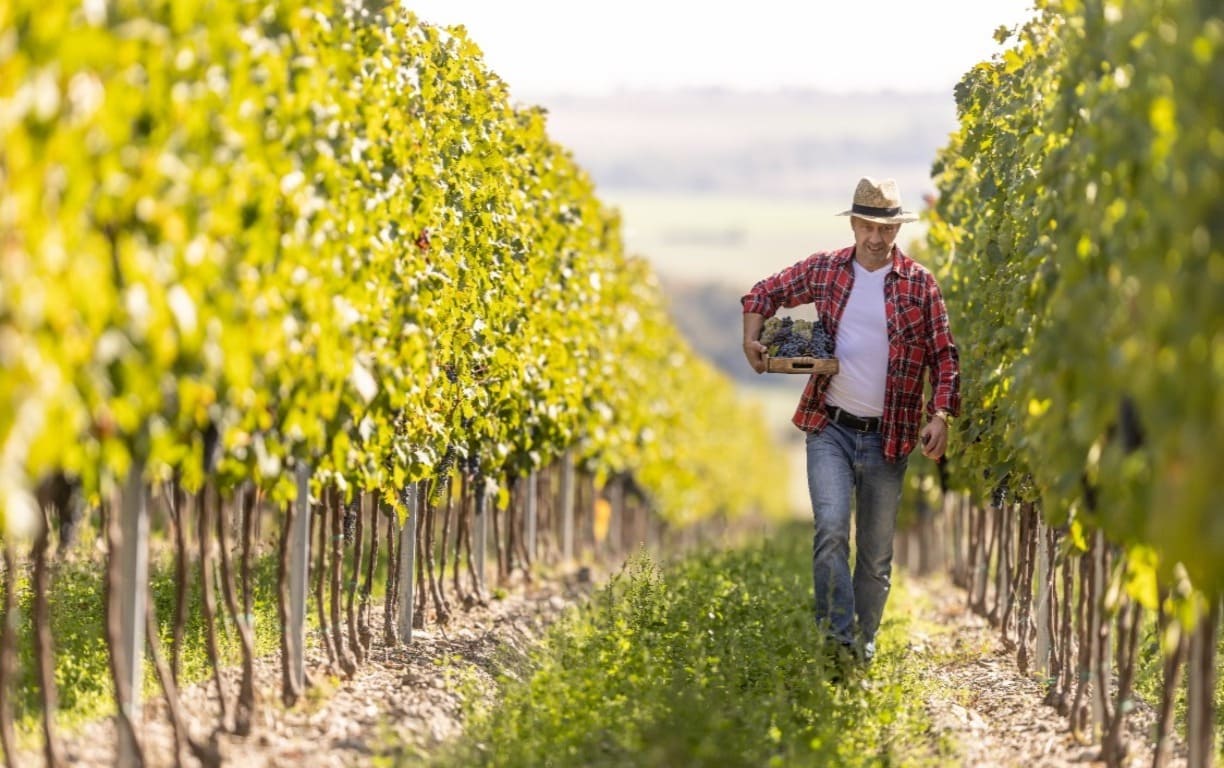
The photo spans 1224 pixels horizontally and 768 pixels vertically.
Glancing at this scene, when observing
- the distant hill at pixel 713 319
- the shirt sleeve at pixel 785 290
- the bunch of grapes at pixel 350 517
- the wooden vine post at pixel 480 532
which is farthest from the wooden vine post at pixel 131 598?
the distant hill at pixel 713 319

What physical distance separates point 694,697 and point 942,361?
2.20 m

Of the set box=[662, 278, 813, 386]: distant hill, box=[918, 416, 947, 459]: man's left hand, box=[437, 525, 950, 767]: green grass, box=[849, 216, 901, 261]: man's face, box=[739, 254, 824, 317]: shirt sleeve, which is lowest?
box=[437, 525, 950, 767]: green grass

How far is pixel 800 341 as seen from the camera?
7324 mm

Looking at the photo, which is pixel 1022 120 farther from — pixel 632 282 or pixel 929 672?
pixel 632 282

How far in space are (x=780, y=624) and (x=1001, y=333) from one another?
193cm

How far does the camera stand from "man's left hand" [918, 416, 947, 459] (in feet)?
23.1

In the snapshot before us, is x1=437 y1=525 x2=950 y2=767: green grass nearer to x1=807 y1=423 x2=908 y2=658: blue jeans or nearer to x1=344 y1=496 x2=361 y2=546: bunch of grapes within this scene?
x1=807 y1=423 x2=908 y2=658: blue jeans

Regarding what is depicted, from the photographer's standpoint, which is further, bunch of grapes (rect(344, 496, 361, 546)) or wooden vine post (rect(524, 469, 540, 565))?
wooden vine post (rect(524, 469, 540, 565))

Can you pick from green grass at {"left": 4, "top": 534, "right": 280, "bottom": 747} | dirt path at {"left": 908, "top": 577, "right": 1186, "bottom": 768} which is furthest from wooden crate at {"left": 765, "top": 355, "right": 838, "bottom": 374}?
green grass at {"left": 4, "top": 534, "right": 280, "bottom": 747}

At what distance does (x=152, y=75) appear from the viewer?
409cm

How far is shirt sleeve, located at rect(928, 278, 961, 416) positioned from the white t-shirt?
0.21m

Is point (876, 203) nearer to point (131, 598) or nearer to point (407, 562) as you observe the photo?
point (407, 562)

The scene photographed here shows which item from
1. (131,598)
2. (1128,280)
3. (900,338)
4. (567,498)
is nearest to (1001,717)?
(900,338)

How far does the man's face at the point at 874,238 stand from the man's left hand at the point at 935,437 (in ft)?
2.60
